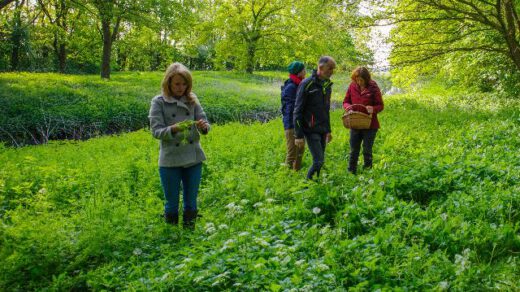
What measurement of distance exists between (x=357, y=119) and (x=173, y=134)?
349cm

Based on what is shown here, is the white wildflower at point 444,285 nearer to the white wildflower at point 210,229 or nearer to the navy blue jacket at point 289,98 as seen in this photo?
the white wildflower at point 210,229

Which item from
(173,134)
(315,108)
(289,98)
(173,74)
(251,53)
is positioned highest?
(251,53)

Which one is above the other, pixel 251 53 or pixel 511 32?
pixel 251 53

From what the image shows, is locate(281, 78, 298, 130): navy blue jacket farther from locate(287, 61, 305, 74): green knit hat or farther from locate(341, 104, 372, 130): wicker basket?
locate(341, 104, 372, 130): wicker basket

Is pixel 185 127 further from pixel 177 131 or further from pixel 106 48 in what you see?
pixel 106 48

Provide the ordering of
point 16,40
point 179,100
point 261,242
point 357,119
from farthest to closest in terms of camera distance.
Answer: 1. point 16,40
2. point 357,119
3. point 179,100
4. point 261,242

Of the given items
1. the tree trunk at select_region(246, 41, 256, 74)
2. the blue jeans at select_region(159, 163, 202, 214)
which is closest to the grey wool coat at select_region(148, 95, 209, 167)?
the blue jeans at select_region(159, 163, 202, 214)

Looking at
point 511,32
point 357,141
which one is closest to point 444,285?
point 357,141

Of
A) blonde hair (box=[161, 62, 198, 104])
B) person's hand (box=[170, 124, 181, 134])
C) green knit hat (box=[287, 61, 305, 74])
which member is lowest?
person's hand (box=[170, 124, 181, 134])

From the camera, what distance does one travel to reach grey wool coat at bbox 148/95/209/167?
4.96 metres

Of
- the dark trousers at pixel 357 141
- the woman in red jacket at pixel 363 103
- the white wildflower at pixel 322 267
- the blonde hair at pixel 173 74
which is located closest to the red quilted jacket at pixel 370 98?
the woman in red jacket at pixel 363 103

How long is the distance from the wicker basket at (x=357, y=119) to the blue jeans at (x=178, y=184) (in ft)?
9.82

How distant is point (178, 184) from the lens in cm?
524

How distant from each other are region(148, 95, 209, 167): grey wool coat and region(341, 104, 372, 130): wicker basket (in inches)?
118
